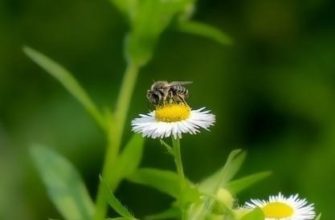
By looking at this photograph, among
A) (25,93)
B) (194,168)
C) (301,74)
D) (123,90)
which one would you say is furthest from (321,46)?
(123,90)

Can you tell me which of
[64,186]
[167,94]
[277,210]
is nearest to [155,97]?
[167,94]

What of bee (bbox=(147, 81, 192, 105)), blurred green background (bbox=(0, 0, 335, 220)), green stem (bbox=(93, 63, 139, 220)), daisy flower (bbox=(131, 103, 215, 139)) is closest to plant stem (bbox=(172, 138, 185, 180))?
daisy flower (bbox=(131, 103, 215, 139))

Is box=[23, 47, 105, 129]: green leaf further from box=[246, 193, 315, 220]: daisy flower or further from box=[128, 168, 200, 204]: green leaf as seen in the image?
box=[246, 193, 315, 220]: daisy flower

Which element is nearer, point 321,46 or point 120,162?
point 120,162

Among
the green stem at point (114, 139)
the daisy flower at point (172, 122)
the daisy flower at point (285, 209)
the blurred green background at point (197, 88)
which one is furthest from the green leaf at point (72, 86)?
the blurred green background at point (197, 88)

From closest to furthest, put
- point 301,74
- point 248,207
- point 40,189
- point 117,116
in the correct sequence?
point 248,207 < point 117,116 < point 40,189 < point 301,74

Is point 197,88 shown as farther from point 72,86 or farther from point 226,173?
point 226,173

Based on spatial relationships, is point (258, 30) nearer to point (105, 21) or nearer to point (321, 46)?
point (321, 46)
